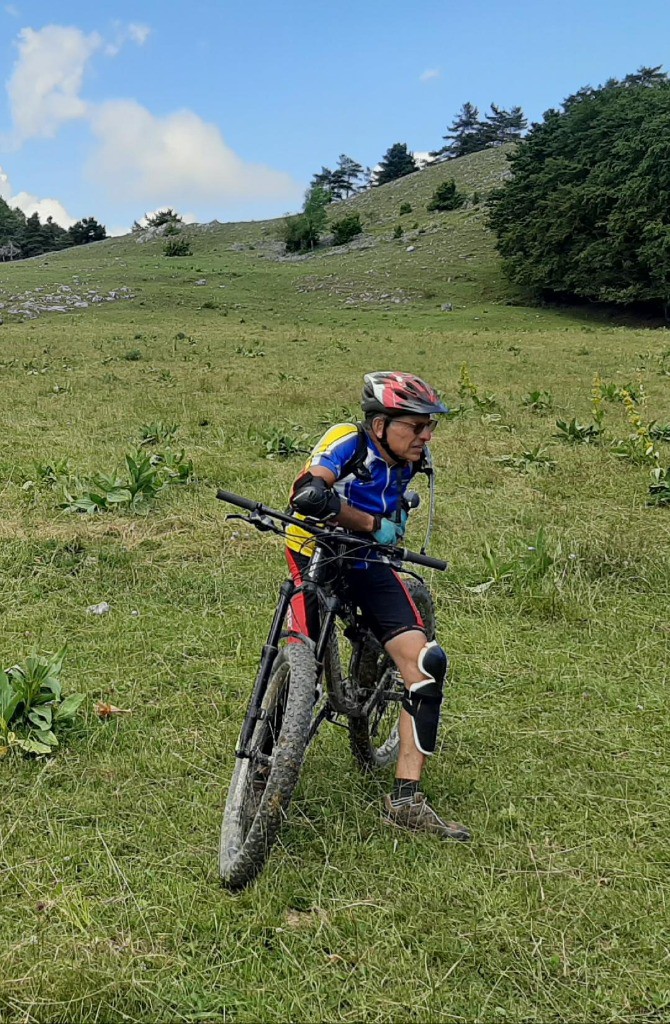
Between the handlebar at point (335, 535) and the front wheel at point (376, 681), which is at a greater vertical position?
the handlebar at point (335, 535)

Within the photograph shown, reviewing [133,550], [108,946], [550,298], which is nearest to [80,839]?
[108,946]

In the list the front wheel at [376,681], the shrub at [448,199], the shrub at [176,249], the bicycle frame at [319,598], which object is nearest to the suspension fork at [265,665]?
the bicycle frame at [319,598]

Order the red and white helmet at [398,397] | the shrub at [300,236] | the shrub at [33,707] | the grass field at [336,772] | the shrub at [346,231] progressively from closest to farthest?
1. the grass field at [336,772]
2. the red and white helmet at [398,397]
3. the shrub at [33,707]
4. the shrub at [346,231]
5. the shrub at [300,236]

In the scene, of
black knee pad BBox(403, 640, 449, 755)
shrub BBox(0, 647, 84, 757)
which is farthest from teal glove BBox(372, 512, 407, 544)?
shrub BBox(0, 647, 84, 757)

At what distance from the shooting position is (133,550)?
7.89 metres

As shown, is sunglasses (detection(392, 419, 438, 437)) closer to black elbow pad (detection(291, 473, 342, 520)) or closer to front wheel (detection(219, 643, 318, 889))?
black elbow pad (detection(291, 473, 342, 520))

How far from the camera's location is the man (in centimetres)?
386

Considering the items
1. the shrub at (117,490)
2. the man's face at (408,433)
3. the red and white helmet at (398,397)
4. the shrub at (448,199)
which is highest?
→ the shrub at (448,199)

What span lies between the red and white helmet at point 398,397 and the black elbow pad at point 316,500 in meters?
0.53

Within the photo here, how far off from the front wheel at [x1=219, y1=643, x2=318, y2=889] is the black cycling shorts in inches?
7.0

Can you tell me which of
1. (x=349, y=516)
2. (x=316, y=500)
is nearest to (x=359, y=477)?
(x=349, y=516)

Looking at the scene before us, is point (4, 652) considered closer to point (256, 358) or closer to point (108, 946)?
point (108, 946)

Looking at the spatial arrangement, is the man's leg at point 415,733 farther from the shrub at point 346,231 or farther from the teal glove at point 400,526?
the shrub at point 346,231

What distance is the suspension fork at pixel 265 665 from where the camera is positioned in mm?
3783
